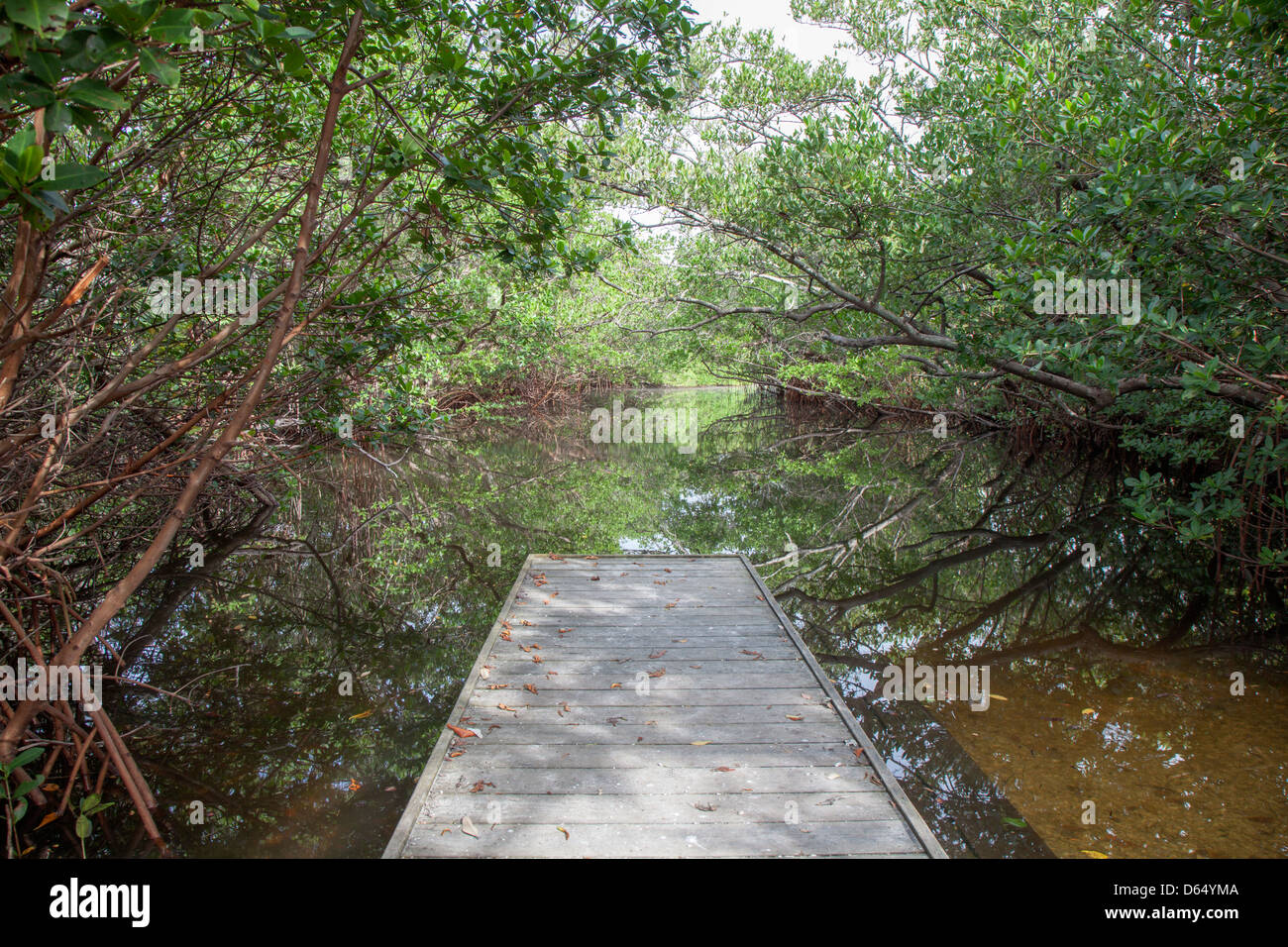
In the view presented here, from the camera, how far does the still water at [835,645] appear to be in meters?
3.56

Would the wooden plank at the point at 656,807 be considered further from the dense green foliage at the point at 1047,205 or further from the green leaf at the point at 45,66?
the dense green foliage at the point at 1047,205

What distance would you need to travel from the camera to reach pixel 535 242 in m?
3.74

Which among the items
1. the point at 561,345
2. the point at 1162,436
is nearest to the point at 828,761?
the point at 1162,436

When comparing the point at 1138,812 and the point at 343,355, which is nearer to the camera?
the point at 1138,812

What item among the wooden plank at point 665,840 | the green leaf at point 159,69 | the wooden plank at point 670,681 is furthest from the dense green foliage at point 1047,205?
the green leaf at point 159,69

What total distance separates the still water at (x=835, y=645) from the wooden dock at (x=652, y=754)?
74 cm

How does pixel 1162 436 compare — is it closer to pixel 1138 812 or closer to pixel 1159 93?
pixel 1159 93

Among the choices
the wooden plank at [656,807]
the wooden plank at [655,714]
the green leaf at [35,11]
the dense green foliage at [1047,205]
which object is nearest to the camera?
the green leaf at [35,11]

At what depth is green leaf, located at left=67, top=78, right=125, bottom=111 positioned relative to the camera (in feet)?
4.97

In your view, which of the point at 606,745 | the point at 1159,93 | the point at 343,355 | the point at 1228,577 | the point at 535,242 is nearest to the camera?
the point at 606,745

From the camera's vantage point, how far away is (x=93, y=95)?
153 cm

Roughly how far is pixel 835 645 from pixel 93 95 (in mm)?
5615
